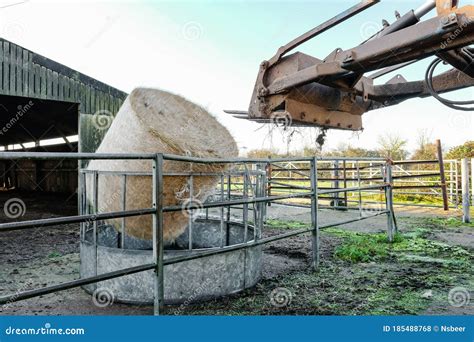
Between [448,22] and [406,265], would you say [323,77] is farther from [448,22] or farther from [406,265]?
[406,265]

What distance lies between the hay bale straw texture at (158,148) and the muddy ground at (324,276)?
2.61ft

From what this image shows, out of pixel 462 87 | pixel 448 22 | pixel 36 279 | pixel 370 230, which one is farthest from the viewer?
pixel 370 230

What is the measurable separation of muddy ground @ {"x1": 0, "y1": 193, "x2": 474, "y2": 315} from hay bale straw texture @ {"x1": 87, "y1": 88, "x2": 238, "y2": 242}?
0.79 meters

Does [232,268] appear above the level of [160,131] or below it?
below

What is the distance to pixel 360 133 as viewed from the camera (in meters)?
3.82

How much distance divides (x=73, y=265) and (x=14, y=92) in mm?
4618

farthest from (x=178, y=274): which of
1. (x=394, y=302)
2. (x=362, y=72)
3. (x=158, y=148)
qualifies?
(x=362, y=72)

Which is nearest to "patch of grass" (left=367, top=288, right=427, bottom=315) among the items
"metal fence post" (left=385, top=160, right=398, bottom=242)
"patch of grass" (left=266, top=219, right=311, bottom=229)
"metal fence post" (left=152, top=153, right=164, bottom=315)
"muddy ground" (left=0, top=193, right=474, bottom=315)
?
"muddy ground" (left=0, top=193, right=474, bottom=315)

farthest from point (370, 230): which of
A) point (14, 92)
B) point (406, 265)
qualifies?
point (14, 92)

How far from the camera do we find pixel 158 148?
9.20 ft

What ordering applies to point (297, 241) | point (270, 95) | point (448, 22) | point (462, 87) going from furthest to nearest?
point (297, 241)
point (270, 95)
point (462, 87)
point (448, 22)

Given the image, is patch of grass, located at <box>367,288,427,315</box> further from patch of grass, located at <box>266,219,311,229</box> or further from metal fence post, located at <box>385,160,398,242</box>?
patch of grass, located at <box>266,219,311,229</box>

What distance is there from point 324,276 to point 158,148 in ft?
7.01

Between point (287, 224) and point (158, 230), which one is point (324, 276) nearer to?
point (158, 230)
